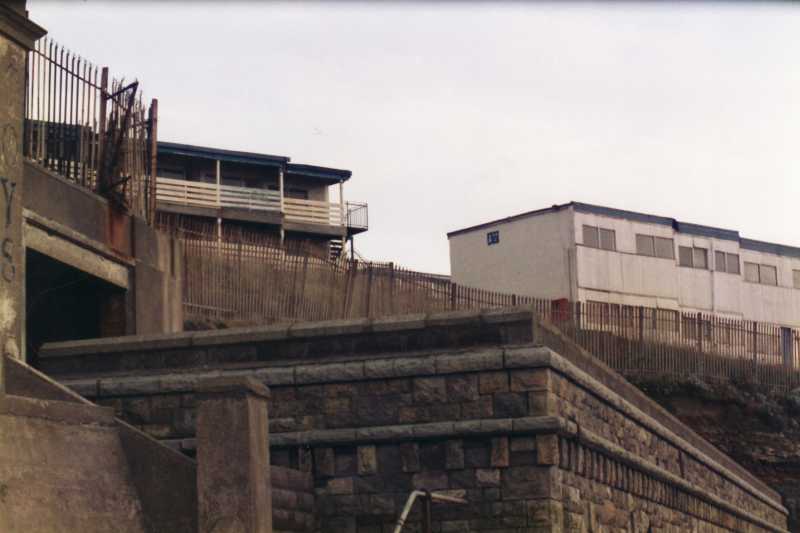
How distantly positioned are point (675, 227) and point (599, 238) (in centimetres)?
342

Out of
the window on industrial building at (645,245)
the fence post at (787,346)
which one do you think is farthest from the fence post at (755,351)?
the window on industrial building at (645,245)

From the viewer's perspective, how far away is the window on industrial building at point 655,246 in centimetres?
4078

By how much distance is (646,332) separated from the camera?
3244 centimetres

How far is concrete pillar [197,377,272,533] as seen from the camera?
37.1 feet

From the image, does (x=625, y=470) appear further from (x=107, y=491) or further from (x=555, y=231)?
(x=555, y=231)

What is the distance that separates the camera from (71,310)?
16.5 meters

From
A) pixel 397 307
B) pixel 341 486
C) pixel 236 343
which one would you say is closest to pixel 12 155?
pixel 236 343

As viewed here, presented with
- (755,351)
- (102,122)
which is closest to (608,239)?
(755,351)

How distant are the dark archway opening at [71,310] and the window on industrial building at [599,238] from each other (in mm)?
24342

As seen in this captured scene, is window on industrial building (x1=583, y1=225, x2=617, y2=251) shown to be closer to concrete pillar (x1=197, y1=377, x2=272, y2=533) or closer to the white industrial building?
the white industrial building

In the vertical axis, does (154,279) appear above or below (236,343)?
above

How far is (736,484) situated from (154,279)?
43.2 feet

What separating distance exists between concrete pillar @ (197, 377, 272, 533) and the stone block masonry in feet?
6.78

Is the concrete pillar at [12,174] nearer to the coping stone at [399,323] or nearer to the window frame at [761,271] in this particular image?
the coping stone at [399,323]
